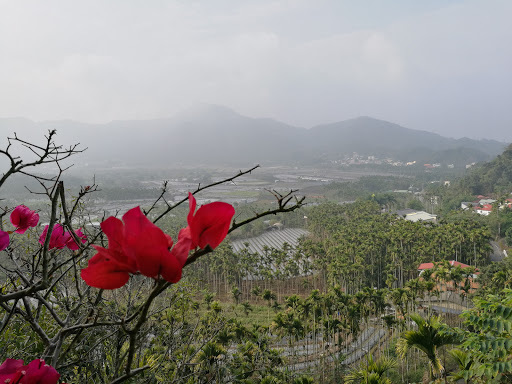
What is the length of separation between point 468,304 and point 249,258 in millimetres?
14694

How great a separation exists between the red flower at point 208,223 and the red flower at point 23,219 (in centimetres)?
106

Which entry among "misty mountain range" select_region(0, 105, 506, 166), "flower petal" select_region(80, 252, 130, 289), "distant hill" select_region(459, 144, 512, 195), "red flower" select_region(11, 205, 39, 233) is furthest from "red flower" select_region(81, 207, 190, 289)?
"misty mountain range" select_region(0, 105, 506, 166)

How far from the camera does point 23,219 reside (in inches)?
50.3

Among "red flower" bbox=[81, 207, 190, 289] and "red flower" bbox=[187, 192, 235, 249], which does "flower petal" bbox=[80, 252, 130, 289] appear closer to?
"red flower" bbox=[81, 207, 190, 289]

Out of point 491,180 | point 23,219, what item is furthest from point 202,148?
point 23,219

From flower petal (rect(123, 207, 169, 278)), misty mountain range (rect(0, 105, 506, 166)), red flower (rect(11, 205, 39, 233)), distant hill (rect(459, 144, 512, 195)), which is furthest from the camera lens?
misty mountain range (rect(0, 105, 506, 166))

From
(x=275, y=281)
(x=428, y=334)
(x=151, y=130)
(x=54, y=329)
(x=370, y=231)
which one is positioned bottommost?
(x=275, y=281)

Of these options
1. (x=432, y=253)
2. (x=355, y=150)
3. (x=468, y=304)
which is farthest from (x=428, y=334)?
(x=355, y=150)

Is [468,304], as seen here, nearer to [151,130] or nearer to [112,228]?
[112,228]

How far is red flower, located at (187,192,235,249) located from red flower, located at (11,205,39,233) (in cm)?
106

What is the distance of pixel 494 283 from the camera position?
15.2 m

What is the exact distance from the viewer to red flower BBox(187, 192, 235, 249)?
50 cm

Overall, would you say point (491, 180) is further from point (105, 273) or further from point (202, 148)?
point (202, 148)

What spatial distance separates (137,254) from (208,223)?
0.38ft
